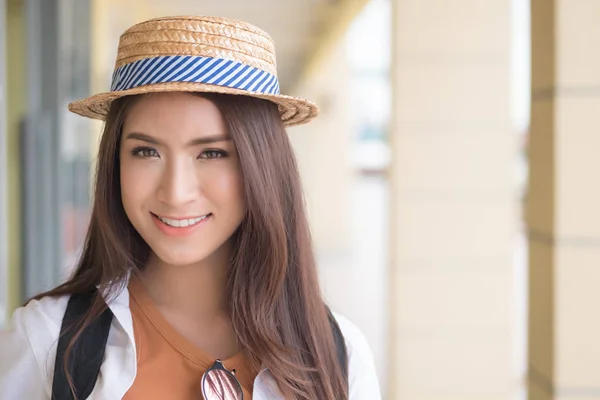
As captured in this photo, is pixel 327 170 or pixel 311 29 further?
pixel 327 170

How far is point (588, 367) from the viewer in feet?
6.47

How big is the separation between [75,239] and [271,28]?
19.9 feet

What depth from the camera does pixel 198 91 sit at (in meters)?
1.32

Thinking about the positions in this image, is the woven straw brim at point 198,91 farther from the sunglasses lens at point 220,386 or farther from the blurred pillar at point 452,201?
the blurred pillar at point 452,201

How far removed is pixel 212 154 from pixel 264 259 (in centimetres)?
24

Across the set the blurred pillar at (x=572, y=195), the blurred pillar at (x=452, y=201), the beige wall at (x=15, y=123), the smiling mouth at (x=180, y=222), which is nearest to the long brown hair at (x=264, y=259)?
the smiling mouth at (x=180, y=222)

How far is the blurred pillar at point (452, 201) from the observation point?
4742 millimetres

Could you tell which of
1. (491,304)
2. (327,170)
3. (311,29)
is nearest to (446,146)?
(491,304)

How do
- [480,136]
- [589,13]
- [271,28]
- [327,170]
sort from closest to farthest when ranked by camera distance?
1. [589,13]
2. [480,136]
3. [271,28]
4. [327,170]

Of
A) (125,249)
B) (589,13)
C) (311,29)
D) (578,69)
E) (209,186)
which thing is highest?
(311,29)

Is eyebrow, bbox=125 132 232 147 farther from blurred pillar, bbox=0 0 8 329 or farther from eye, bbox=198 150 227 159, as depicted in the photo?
blurred pillar, bbox=0 0 8 329

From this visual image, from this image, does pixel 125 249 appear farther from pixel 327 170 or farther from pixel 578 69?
pixel 327 170

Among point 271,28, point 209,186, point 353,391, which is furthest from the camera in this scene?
point 271,28

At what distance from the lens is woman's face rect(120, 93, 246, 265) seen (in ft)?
4.34
